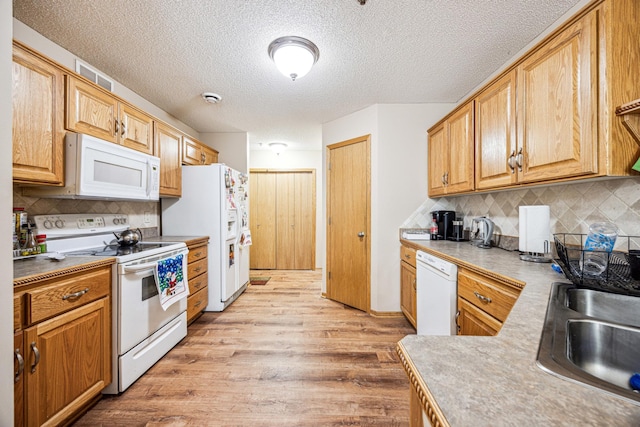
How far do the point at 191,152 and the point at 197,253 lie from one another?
4.25ft

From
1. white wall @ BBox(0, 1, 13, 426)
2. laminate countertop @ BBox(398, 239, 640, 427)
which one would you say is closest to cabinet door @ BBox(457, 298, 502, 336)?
laminate countertop @ BBox(398, 239, 640, 427)

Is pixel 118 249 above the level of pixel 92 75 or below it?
below

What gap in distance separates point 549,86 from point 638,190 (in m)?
0.66

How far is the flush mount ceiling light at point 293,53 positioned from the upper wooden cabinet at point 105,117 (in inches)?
51.4

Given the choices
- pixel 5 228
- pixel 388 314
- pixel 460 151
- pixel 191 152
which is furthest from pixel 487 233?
pixel 191 152

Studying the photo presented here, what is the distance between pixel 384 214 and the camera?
2977 mm

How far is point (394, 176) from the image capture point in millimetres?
2984

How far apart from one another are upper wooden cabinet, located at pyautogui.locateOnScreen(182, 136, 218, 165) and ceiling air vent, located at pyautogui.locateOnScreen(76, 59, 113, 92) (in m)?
0.85

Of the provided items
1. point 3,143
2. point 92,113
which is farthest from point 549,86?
point 92,113

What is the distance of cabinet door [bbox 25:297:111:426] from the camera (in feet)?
4.00

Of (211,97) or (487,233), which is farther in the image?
(211,97)

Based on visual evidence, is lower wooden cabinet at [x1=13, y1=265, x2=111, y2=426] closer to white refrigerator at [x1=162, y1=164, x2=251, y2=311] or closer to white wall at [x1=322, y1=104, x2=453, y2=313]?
white refrigerator at [x1=162, y1=164, x2=251, y2=311]

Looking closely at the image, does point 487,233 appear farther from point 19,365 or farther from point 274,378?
point 19,365

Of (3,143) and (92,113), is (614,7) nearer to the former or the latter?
(3,143)
